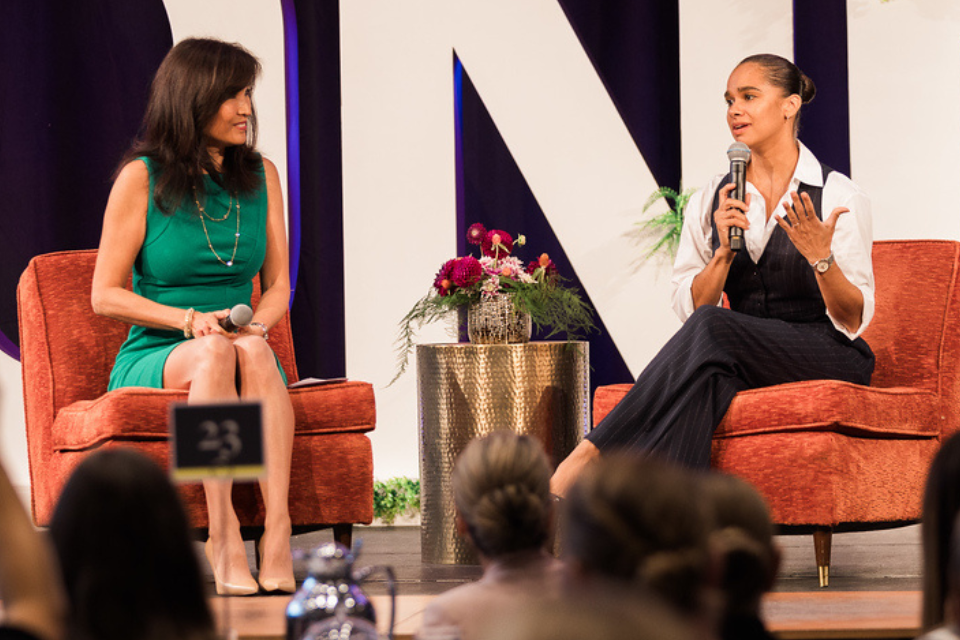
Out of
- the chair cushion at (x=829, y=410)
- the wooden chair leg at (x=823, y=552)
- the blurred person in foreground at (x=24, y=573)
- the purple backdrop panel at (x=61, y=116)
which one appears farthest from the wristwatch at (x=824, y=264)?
the purple backdrop panel at (x=61, y=116)

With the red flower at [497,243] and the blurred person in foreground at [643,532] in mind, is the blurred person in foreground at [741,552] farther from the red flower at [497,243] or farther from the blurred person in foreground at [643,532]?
the red flower at [497,243]

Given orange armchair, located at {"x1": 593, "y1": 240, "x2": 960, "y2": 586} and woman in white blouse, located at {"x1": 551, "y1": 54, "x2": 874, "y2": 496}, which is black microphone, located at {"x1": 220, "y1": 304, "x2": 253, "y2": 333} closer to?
woman in white blouse, located at {"x1": 551, "y1": 54, "x2": 874, "y2": 496}

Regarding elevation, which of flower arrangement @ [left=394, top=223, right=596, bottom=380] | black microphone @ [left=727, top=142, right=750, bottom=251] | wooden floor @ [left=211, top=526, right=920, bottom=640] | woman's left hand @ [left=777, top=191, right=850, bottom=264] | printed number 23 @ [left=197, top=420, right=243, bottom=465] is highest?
black microphone @ [left=727, top=142, right=750, bottom=251]

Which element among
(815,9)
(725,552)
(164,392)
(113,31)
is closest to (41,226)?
(113,31)

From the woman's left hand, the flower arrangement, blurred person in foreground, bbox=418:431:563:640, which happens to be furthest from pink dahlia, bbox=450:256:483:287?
blurred person in foreground, bbox=418:431:563:640

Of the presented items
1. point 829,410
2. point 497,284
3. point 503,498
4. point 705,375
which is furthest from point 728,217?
point 503,498

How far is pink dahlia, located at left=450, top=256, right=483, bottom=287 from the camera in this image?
376cm

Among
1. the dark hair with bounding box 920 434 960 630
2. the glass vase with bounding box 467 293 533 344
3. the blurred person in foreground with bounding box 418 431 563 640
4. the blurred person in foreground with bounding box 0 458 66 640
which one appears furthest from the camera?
the glass vase with bounding box 467 293 533 344

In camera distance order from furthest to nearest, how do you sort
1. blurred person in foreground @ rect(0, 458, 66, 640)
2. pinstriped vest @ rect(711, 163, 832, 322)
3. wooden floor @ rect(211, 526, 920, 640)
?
1. pinstriped vest @ rect(711, 163, 832, 322)
2. wooden floor @ rect(211, 526, 920, 640)
3. blurred person in foreground @ rect(0, 458, 66, 640)

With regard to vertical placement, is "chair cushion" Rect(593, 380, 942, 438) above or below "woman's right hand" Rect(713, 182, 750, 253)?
below

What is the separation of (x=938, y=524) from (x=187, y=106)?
2.50 metres

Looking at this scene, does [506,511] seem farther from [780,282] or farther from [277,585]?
[780,282]

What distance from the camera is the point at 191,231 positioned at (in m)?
3.39

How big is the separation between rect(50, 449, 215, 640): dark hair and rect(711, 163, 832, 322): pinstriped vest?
8.69ft
